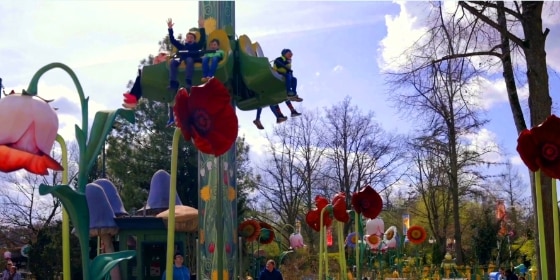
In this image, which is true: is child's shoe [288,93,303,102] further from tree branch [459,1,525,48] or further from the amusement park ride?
tree branch [459,1,525,48]

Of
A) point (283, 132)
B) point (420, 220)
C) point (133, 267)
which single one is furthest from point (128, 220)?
point (420, 220)

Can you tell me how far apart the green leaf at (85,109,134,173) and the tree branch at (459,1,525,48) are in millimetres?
8955

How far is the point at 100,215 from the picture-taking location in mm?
13656

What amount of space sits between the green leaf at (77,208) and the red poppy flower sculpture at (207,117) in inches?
30.1

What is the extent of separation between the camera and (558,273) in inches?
206

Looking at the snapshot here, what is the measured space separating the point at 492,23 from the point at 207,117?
9170 mm

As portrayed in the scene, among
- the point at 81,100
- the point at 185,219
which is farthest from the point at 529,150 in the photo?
the point at 185,219

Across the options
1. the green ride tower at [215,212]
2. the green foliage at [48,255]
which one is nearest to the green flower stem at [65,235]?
the green ride tower at [215,212]

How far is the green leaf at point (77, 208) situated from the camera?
13.3 ft

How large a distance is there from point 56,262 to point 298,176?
51.9 ft

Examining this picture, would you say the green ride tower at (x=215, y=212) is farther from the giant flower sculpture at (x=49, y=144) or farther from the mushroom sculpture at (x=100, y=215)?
the mushroom sculpture at (x=100, y=215)

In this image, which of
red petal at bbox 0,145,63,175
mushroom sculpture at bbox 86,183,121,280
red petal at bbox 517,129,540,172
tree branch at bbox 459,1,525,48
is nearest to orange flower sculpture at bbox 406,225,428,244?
tree branch at bbox 459,1,525,48

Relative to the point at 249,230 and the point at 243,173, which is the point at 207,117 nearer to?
the point at 249,230

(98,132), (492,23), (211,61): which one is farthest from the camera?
(492,23)
